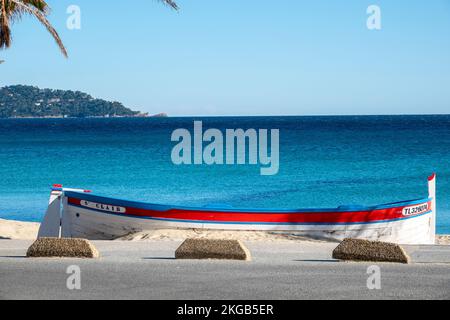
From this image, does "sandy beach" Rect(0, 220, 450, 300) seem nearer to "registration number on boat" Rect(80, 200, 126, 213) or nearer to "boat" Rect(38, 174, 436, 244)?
"boat" Rect(38, 174, 436, 244)

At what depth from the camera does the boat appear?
742 inches

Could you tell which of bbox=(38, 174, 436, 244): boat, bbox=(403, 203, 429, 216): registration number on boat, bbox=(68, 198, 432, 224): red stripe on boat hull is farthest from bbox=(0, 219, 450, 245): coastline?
bbox=(403, 203, 429, 216): registration number on boat

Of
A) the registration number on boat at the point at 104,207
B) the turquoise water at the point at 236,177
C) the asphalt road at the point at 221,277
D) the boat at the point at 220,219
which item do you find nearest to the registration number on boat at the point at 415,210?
the boat at the point at 220,219

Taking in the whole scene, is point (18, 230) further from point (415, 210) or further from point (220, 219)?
point (415, 210)

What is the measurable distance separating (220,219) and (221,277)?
7.92 metres

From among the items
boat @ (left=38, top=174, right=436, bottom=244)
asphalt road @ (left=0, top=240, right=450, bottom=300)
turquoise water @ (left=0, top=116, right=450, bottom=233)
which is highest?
turquoise water @ (left=0, top=116, right=450, bottom=233)

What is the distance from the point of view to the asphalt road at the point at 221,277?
383 inches

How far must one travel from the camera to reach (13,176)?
5147 cm

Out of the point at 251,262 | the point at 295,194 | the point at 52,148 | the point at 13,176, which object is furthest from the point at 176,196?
the point at 52,148

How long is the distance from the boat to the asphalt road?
5.00m

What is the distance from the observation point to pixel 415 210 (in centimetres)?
1988

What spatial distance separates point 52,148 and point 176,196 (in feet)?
148

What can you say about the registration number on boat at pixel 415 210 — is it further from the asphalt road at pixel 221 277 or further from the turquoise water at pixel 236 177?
the turquoise water at pixel 236 177

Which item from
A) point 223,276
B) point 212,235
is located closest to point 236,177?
point 212,235
